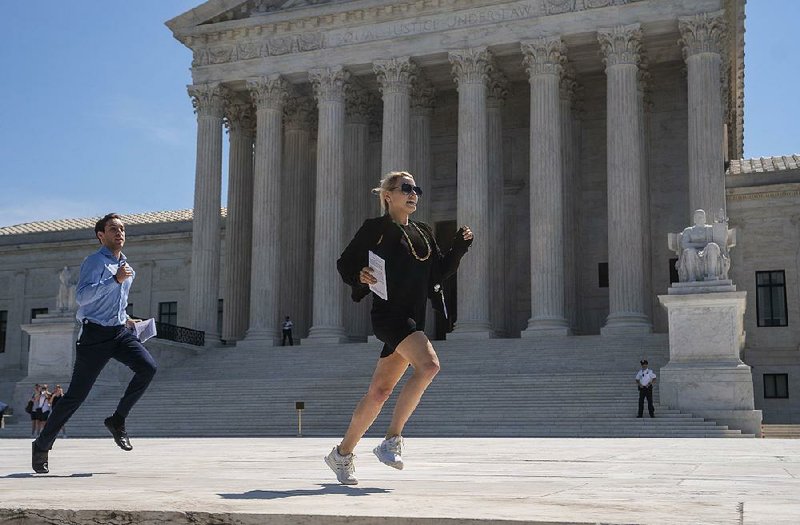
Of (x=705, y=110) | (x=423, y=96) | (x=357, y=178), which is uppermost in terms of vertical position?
(x=423, y=96)

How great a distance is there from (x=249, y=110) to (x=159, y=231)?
11121 mm

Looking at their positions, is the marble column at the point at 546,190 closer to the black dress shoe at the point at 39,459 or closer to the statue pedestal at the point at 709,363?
the statue pedestal at the point at 709,363

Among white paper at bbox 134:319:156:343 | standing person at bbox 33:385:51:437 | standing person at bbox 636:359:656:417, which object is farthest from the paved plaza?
standing person at bbox 33:385:51:437

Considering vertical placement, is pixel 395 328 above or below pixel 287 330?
below

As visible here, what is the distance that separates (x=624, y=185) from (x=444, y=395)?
13147 mm

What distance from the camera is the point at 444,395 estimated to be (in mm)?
30312

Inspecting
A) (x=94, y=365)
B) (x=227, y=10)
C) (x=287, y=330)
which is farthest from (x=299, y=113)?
(x=94, y=365)

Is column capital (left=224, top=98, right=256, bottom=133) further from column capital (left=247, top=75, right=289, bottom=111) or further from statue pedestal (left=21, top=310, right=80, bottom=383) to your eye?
statue pedestal (left=21, top=310, right=80, bottom=383)

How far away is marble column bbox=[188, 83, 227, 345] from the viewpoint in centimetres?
4522

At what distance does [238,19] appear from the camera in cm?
4675

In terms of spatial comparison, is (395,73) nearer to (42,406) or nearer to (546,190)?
(546,190)

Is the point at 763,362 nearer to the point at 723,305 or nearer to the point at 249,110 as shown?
the point at 723,305

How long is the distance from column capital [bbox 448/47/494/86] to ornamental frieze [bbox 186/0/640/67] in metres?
1.16

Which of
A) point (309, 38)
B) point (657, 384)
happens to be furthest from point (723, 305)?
point (309, 38)
